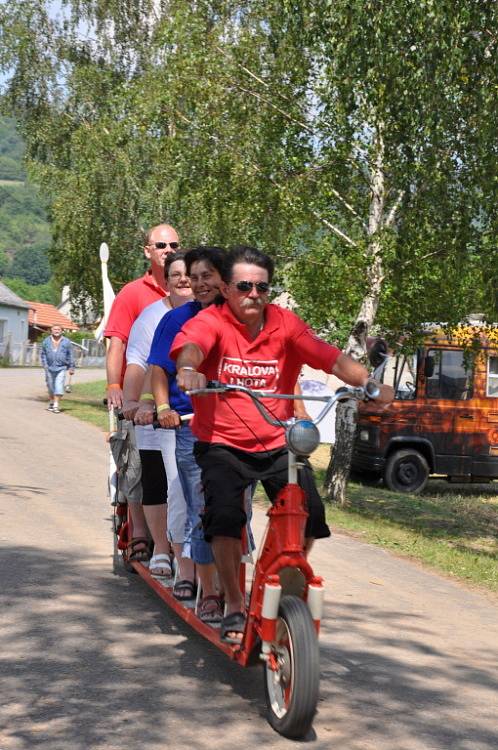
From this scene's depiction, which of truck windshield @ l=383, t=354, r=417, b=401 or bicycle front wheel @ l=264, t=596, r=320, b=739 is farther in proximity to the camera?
truck windshield @ l=383, t=354, r=417, b=401

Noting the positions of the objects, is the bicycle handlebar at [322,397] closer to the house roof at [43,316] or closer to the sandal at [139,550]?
the sandal at [139,550]

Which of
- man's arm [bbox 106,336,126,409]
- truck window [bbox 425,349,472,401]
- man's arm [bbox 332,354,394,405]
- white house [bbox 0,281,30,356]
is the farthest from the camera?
white house [bbox 0,281,30,356]

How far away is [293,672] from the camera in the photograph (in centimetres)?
454

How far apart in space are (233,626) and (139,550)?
76.6 inches

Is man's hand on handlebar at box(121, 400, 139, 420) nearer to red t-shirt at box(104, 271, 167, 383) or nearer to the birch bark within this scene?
red t-shirt at box(104, 271, 167, 383)

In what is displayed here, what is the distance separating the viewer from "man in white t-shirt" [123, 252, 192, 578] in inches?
262

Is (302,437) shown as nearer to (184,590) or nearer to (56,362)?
(184,590)

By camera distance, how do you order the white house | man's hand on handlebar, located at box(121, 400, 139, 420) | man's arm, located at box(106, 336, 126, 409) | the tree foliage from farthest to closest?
the white house < the tree foliage < man's arm, located at box(106, 336, 126, 409) < man's hand on handlebar, located at box(121, 400, 139, 420)

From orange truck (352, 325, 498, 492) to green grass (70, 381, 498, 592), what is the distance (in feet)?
1.38

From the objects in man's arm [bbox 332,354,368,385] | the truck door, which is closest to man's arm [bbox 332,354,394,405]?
man's arm [bbox 332,354,368,385]

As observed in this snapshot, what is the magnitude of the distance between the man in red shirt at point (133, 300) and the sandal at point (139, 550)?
34.5 inches

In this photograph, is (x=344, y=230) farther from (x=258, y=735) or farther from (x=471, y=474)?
(x=258, y=735)

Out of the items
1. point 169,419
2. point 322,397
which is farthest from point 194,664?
point 322,397

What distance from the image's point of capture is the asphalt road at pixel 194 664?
4.65m
